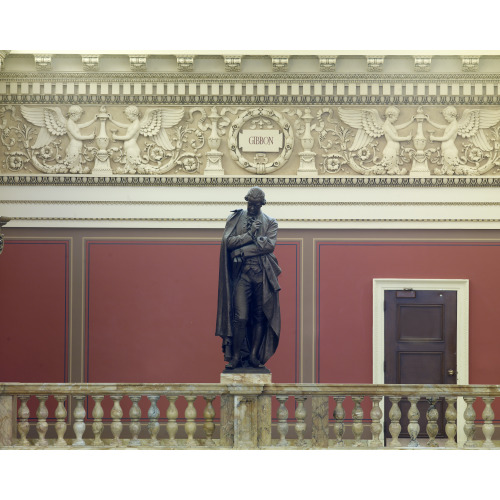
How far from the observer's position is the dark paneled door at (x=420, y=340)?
1150 cm

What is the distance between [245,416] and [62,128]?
15.2 feet

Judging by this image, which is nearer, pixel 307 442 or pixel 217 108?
pixel 307 442

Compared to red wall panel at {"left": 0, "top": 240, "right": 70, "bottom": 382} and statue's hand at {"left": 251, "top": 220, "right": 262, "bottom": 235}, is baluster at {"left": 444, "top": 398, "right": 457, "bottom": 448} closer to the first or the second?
statue's hand at {"left": 251, "top": 220, "right": 262, "bottom": 235}

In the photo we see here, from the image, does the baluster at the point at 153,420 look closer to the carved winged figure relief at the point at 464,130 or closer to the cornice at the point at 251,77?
the cornice at the point at 251,77

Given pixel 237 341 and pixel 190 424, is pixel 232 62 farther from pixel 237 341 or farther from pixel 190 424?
pixel 190 424

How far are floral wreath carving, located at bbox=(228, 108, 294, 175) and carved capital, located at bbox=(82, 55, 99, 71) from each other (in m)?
1.74

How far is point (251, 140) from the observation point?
11.7 meters

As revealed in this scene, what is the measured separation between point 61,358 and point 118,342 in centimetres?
69

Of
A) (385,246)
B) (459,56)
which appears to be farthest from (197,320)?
(459,56)

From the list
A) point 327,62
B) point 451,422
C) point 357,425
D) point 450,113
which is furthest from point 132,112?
point 451,422

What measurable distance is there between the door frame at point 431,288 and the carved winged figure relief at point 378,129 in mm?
1333

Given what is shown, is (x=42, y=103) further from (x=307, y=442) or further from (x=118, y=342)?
(x=307, y=442)

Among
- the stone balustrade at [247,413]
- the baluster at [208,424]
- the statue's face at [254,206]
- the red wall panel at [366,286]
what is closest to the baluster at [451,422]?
the stone balustrade at [247,413]

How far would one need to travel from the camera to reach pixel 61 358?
11.6 metres
